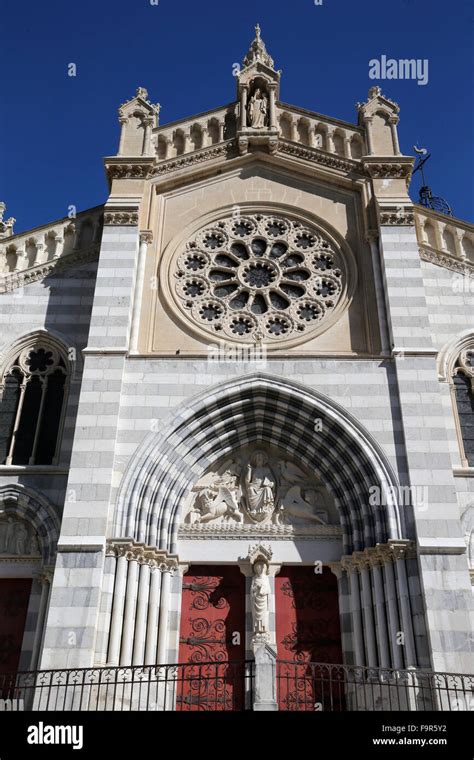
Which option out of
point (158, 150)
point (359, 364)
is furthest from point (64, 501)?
point (158, 150)

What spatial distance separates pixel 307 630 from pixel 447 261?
27.1 ft

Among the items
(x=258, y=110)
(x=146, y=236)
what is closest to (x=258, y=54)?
(x=258, y=110)

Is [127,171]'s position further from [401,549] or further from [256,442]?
[401,549]

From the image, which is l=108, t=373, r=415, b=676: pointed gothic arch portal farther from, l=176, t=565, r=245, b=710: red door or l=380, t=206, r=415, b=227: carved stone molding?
l=380, t=206, r=415, b=227: carved stone molding

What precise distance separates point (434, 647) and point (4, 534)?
759cm

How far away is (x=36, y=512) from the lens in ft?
41.7

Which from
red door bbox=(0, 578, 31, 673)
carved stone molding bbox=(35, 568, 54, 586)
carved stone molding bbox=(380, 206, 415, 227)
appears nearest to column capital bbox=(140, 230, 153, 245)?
carved stone molding bbox=(380, 206, 415, 227)

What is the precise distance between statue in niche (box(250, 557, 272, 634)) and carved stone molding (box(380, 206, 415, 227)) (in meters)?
7.41

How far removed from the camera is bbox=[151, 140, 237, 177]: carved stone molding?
53.5 ft

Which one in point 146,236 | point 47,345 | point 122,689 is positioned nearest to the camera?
point 122,689

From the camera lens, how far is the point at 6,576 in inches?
494

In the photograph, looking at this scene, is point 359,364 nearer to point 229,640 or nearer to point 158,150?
point 229,640

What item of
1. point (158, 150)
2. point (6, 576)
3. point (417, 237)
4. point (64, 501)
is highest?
point (158, 150)

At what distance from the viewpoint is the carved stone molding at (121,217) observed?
1503 cm
